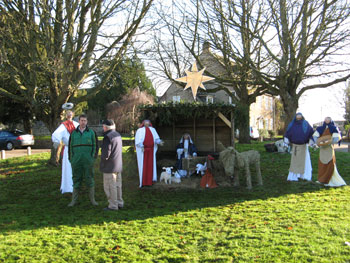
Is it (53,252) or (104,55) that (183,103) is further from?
(53,252)

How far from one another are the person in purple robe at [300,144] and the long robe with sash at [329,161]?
339 millimetres

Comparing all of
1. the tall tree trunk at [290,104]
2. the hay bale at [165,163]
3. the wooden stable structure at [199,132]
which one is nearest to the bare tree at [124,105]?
the tall tree trunk at [290,104]

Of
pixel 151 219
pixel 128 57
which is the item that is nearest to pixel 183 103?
pixel 128 57

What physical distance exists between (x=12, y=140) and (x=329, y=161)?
2353cm

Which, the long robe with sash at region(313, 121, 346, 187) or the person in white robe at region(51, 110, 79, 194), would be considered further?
the long robe with sash at region(313, 121, 346, 187)

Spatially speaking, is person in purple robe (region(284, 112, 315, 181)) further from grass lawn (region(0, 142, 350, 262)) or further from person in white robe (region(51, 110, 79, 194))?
person in white robe (region(51, 110, 79, 194))

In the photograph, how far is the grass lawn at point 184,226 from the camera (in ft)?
13.7

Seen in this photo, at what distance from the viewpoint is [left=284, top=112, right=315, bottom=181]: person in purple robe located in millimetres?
9531

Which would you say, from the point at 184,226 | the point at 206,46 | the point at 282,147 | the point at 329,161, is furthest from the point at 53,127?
the point at 282,147

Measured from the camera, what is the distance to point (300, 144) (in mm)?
9656

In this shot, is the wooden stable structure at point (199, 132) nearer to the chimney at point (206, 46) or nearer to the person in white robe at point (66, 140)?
the person in white robe at point (66, 140)

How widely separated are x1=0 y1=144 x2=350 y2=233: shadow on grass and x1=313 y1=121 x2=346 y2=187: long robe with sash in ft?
1.27

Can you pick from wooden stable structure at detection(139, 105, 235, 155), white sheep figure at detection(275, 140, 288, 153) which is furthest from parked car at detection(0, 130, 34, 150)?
white sheep figure at detection(275, 140, 288, 153)

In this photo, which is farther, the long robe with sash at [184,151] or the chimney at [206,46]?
the chimney at [206,46]
